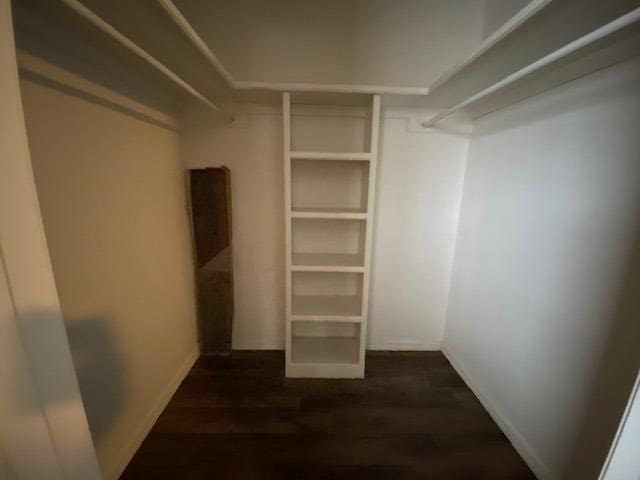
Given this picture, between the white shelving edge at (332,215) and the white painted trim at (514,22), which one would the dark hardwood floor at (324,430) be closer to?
the white shelving edge at (332,215)

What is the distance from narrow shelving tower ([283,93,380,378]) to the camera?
1.64 metres

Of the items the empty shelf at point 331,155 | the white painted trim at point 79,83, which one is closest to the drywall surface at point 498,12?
the empty shelf at point 331,155

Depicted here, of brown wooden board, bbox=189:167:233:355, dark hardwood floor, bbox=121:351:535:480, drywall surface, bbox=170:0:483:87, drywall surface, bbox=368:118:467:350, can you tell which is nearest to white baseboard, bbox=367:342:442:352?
drywall surface, bbox=368:118:467:350

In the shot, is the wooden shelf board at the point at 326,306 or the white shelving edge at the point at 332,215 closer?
the white shelving edge at the point at 332,215

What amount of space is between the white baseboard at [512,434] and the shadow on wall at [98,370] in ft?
6.35

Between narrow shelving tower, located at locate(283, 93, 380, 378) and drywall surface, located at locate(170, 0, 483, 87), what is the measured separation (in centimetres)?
27

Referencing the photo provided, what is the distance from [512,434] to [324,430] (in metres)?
0.98

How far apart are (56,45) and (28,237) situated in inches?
A: 31.2

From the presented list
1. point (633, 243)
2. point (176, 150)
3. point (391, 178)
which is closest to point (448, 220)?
point (391, 178)

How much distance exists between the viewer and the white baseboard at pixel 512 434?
1187 millimetres

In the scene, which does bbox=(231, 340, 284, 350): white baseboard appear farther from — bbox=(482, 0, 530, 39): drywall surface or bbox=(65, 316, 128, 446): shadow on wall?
bbox=(482, 0, 530, 39): drywall surface

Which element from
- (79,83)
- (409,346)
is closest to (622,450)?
(409,346)

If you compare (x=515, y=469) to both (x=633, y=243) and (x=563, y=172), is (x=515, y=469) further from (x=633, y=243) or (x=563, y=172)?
(x=563, y=172)

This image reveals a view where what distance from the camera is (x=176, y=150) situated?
66.2 inches
